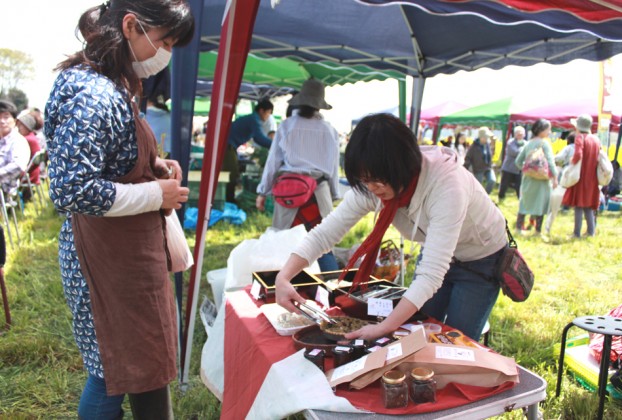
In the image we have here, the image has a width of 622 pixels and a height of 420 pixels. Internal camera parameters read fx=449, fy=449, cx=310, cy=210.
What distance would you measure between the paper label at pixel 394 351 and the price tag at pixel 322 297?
60 cm

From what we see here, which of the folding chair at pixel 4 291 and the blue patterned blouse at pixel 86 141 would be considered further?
the folding chair at pixel 4 291

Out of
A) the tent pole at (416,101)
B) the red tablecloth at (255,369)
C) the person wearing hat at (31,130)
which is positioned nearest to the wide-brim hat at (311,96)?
the tent pole at (416,101)

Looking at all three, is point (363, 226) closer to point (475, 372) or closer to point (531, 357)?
point (531, 357)

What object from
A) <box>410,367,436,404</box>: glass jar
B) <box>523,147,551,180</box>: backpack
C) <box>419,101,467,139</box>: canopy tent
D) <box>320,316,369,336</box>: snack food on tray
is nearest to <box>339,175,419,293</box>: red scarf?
<box>320,316,369,336</box>: snack food on tray

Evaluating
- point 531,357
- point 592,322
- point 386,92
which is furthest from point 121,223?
point 386,92

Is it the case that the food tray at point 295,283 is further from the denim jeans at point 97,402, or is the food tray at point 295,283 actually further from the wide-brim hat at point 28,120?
the wide-brim hat at point 28,120

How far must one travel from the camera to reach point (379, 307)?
1.55 m

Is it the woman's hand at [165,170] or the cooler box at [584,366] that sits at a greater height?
the woman's hand at [165,170]

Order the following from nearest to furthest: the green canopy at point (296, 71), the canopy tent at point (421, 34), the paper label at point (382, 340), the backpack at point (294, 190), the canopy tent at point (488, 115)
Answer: the paper label at point (382, 340)
the canopy tent at point (421, 34)
the backpack at point (294, 190)
the green canopy at point (296, 71)
the canopy tent at point (488, 115)

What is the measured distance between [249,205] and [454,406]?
5802mm

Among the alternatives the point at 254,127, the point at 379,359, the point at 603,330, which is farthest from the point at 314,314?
the point at 254,127

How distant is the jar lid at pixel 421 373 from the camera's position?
1.11 m

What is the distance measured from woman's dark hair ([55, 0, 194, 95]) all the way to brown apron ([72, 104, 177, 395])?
0.48 ft

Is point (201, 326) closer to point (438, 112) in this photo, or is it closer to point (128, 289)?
point (128, 289)
